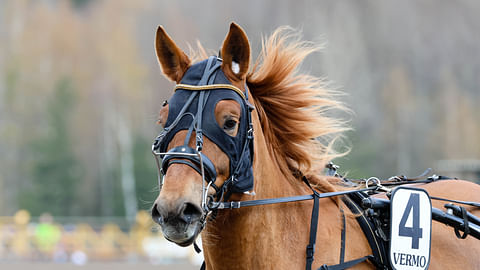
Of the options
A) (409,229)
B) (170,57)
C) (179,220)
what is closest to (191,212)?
(179,220)

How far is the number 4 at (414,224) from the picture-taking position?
391 centimetres

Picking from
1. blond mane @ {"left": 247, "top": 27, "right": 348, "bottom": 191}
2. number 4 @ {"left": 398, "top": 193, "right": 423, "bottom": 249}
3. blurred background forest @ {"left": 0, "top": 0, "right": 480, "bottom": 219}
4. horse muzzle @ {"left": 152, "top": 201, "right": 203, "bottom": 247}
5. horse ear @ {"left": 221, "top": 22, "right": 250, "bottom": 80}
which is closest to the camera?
horse muzzle @ {"left": 152, "top": 201, "right": 203, "bottom": 247}

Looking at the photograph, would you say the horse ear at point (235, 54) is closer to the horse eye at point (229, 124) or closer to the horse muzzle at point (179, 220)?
the horse eye at point (229, 124)

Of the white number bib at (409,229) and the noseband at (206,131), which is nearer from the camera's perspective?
the noseband at (206,131)

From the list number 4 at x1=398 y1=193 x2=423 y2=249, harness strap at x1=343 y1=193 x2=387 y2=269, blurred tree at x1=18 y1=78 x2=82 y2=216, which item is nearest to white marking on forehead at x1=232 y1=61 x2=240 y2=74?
harness strap at x1=343 y1=193 x2=387 y2=269

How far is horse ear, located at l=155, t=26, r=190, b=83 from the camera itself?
3.51m

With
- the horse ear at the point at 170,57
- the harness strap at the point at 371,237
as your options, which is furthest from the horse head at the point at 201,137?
the harness strap at the point at 371,237

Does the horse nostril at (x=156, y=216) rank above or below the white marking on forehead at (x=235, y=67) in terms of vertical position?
below

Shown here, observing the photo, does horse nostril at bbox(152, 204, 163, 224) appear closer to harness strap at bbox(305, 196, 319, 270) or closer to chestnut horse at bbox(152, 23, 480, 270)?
chestnut horse at bbox(152, 23, 480, 270)

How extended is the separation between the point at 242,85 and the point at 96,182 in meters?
31.6

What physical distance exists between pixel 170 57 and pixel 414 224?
185cm

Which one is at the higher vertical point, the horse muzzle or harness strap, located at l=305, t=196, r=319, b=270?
the horse muzzle

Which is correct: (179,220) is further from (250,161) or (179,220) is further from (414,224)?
(414,224)

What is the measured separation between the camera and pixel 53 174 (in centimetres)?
3111
